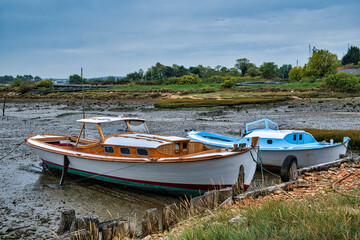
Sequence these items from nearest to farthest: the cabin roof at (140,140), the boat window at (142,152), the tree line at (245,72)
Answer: the boat window at (142,152), the cabin roof at (140,140), the tree line at (245,72)

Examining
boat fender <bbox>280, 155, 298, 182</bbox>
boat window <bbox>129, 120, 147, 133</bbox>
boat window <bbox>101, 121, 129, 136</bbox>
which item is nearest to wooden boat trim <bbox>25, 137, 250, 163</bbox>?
boat window <bbox>101, 121, 129, 136</bbox>

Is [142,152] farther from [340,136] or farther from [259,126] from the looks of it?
[340,136]

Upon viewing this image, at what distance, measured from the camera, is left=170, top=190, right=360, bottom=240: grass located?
5039mm

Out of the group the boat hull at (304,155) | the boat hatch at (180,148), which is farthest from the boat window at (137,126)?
the boat hull at (304,155)

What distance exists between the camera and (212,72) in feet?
498

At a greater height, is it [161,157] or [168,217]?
[161,157]

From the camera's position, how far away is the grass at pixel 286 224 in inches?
198

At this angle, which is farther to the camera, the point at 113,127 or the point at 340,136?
the point at 340,136

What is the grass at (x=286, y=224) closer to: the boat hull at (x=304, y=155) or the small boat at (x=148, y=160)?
the small boat at (x=148, y=160)

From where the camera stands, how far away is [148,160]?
36.9 ft

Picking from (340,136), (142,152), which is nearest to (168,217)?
(142,152)

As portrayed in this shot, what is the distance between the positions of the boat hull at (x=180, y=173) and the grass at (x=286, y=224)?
368cm

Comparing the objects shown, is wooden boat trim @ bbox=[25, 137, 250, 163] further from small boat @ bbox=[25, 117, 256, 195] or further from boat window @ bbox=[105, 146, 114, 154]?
boat window @ bbox=[105, 146, 114, 154]

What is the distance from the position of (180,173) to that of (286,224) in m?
5.64
